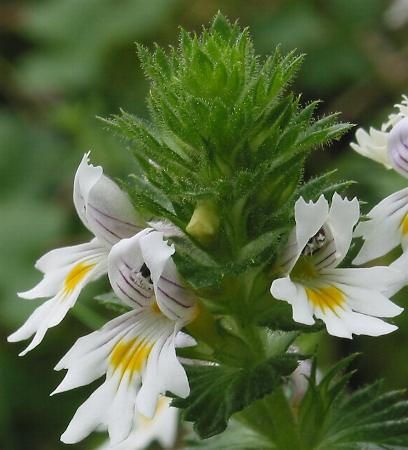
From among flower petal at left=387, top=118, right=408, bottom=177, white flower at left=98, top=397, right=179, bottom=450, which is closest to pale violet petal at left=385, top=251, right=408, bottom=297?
flower petal at left=387, top=118, right=408, bottom=177

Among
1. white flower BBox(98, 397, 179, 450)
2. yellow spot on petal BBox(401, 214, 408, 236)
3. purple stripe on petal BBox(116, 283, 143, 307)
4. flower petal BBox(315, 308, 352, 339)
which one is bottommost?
white flower BBox(98, 397, 179, 450)

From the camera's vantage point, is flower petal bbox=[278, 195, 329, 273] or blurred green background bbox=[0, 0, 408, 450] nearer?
flower petal bbox=[278, 195, 329, 273]

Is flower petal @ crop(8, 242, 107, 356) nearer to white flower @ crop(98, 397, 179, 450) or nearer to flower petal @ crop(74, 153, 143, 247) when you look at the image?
flower petal @ crop(74, 153, 143, 247)

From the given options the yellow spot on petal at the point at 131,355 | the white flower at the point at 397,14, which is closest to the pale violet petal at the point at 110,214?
the yellow spot on petal at the point at 131,355

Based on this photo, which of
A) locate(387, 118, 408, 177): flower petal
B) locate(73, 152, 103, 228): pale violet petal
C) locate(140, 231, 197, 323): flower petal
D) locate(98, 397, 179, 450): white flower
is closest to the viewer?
locate(140, 231, 197, 323): flower petal

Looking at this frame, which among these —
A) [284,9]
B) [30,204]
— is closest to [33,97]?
[30,204]

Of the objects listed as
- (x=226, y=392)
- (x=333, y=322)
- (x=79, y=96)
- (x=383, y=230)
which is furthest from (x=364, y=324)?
(x=79, y=96)

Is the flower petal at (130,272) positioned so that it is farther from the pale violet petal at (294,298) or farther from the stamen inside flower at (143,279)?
the pale violet petal at (294,298)
